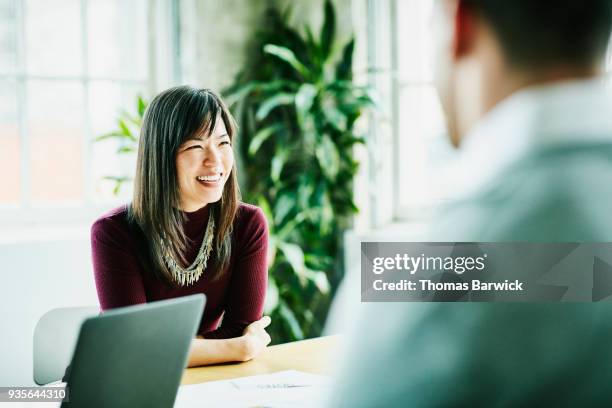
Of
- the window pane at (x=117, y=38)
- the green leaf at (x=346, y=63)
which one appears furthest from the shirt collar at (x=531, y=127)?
the window pane at (x=117, y=38)

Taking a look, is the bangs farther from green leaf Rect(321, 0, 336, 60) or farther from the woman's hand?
green leaf Rect(321, 0, 336, 60)

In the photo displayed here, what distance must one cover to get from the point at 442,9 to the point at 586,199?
4.8 inches

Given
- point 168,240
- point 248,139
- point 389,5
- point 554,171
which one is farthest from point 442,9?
point 389,5

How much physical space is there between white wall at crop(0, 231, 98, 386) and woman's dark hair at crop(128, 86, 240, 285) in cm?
96

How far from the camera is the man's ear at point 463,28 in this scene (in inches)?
13.8

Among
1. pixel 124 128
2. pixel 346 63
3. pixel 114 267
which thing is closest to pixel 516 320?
pixel 114 267

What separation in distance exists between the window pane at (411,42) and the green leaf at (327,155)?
657mm

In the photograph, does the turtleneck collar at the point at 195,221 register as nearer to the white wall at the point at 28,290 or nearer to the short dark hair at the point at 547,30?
the white wall at the point at 28,290

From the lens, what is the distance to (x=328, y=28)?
11.4 ft

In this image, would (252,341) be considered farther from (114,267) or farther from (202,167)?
(202,167)

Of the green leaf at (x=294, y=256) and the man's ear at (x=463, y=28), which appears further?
the green leaf at (x=294, y=256)

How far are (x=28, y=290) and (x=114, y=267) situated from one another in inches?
42.4

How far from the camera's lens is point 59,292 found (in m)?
2.87

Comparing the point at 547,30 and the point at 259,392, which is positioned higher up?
the point at 547,30
